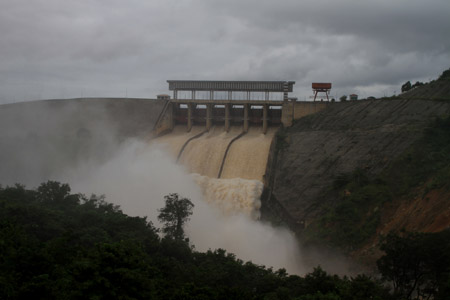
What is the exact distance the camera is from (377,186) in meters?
38.0

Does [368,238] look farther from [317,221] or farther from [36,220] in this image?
[36,220]

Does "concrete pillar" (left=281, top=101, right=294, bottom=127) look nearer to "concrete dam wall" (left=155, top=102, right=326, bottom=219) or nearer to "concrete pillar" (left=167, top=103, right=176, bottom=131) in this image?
"concrete dam wall" (left=155, top=102, right=326, bottom=219)

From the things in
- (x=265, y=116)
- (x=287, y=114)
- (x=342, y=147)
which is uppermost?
(x=265, y=116)

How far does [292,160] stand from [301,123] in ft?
29.0

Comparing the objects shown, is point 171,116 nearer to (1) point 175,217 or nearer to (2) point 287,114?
(2) point 287,114

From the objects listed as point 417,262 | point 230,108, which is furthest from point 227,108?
point 417,262

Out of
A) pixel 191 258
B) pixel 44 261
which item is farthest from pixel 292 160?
pixel 44 261

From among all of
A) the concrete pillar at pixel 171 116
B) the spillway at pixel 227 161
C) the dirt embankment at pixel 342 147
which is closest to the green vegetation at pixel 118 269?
the spillway at pixel 227 161

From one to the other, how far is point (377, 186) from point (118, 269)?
2436 cm

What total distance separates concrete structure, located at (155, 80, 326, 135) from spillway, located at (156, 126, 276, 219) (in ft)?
4.67

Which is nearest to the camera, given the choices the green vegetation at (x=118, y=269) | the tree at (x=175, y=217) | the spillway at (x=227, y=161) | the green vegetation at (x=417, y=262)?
the green vegetation at (x=118, y=269)

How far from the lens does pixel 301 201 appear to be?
42844 millimetres

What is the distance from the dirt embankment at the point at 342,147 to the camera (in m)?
41.3

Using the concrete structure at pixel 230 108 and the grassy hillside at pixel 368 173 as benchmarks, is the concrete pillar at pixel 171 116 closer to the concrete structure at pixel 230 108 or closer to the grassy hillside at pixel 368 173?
the concrete structure at pixel 230 108
